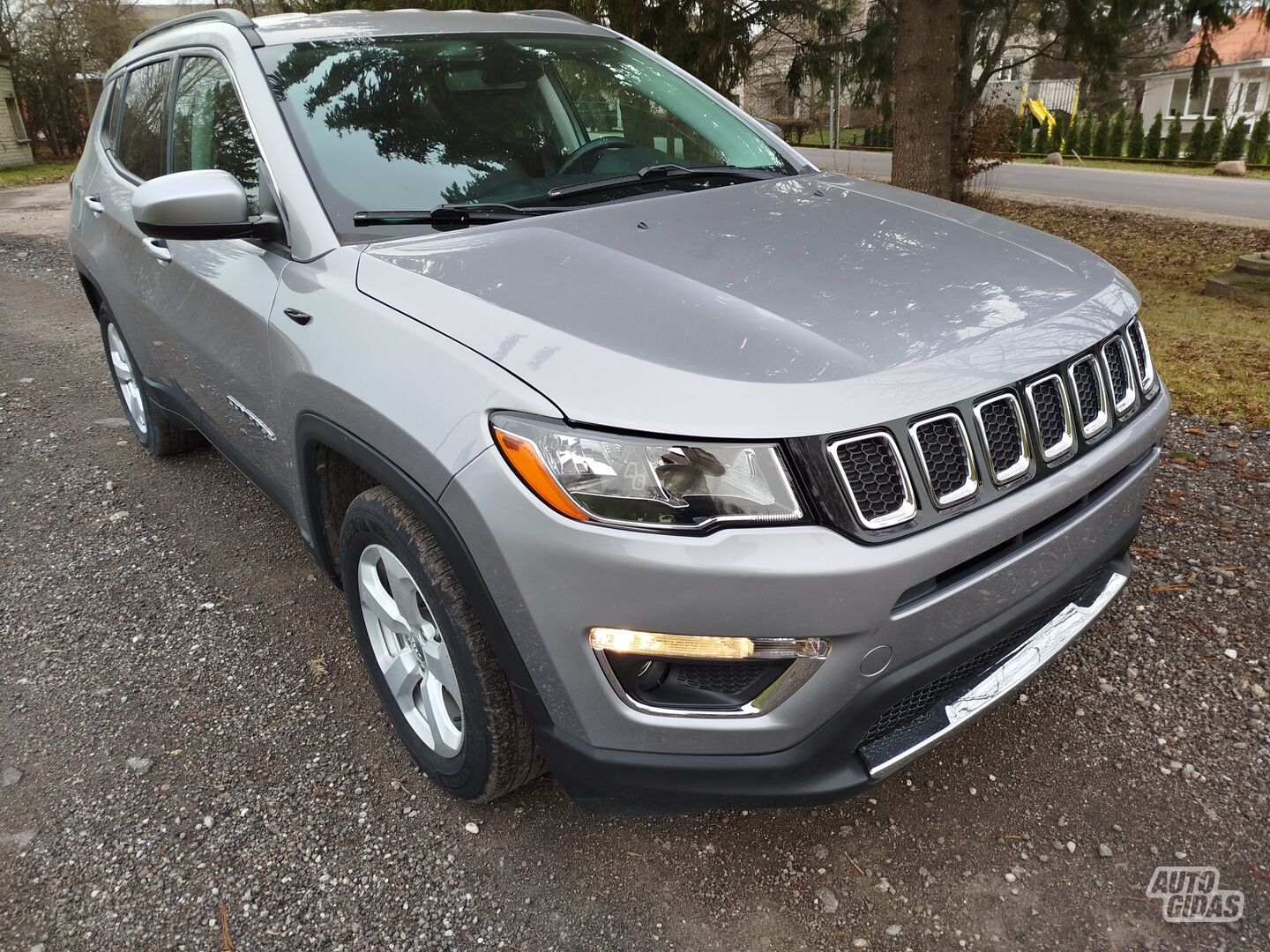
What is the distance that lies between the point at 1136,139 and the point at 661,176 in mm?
25818

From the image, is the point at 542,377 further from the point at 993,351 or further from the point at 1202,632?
the point at 1202,632

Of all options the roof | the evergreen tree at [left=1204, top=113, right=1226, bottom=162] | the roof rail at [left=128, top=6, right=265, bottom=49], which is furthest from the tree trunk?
the evergreen tree at [left=1204, top=113, right=1226, bottom=162]

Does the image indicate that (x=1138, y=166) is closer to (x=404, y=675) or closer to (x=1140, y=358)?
(x=1140, y=358)

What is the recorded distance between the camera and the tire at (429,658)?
1.92 meters

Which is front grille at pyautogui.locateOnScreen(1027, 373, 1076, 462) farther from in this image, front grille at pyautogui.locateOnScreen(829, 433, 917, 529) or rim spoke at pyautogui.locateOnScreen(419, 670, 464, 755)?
rim spoke at pyautogui.locateOnScreen(419, 670, 464, 755)

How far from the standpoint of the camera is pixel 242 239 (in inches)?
99.7

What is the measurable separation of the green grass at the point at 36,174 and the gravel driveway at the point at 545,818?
76.8ft

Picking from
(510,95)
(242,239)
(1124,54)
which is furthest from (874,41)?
(242,239)

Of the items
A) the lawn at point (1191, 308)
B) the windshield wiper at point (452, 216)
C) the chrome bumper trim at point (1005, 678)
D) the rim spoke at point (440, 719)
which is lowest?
the lawn at point (1191, 308)

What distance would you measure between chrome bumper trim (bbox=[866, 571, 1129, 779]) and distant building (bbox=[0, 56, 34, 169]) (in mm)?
33369

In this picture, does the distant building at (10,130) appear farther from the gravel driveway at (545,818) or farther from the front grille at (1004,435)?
the front grille at (1004,435)

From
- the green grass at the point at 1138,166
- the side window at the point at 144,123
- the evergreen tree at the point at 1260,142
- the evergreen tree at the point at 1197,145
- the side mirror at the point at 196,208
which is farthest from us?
the evergreen tree at the point at 1197,145

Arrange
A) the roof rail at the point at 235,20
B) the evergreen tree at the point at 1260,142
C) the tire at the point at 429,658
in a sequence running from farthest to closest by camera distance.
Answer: the evergreen tree at the point at 1260,142 < the roof rail at the point at 235,20 < the tire at the point at 429,658

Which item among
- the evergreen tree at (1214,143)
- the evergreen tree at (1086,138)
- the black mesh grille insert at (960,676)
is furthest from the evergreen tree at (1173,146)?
the black mesh grille insert at (960,676)
